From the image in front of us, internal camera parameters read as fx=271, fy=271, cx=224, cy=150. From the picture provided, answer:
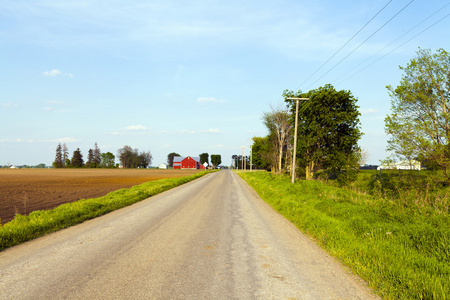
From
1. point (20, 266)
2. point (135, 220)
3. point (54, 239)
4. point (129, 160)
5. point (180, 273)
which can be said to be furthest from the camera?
point (129, 160)

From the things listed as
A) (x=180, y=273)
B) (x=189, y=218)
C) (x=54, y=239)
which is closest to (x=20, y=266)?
(x=54, y=239)

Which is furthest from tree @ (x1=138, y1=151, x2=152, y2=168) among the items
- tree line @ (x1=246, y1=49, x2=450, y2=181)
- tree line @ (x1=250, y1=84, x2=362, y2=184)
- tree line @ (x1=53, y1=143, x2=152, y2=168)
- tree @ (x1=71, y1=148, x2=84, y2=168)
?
tree line @ (x1=250, y1=84, x2=362, y2=184)

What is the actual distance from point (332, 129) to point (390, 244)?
31.5 m

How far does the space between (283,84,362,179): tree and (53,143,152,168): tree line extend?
4912 inches

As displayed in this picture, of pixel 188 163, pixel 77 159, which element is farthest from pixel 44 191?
pixel 188 163

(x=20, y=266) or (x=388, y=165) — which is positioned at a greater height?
(x=388, y=165)

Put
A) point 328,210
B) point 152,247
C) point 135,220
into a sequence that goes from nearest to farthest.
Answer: point 152,247 < point 135,220 < point 328,210

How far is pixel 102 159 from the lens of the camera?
170750 millimetres

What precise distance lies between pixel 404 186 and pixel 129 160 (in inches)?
6573

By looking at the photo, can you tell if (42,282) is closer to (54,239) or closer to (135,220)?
(54,239)

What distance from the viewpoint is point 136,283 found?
432cm

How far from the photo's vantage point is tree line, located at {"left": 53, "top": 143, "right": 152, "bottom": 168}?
431 ft

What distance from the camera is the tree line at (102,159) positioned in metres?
131

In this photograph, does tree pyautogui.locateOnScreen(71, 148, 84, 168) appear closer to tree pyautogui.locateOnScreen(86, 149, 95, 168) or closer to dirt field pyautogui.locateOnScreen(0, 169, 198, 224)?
tree pyautogui.locateOnScreen(86, 149, 95, 168)
